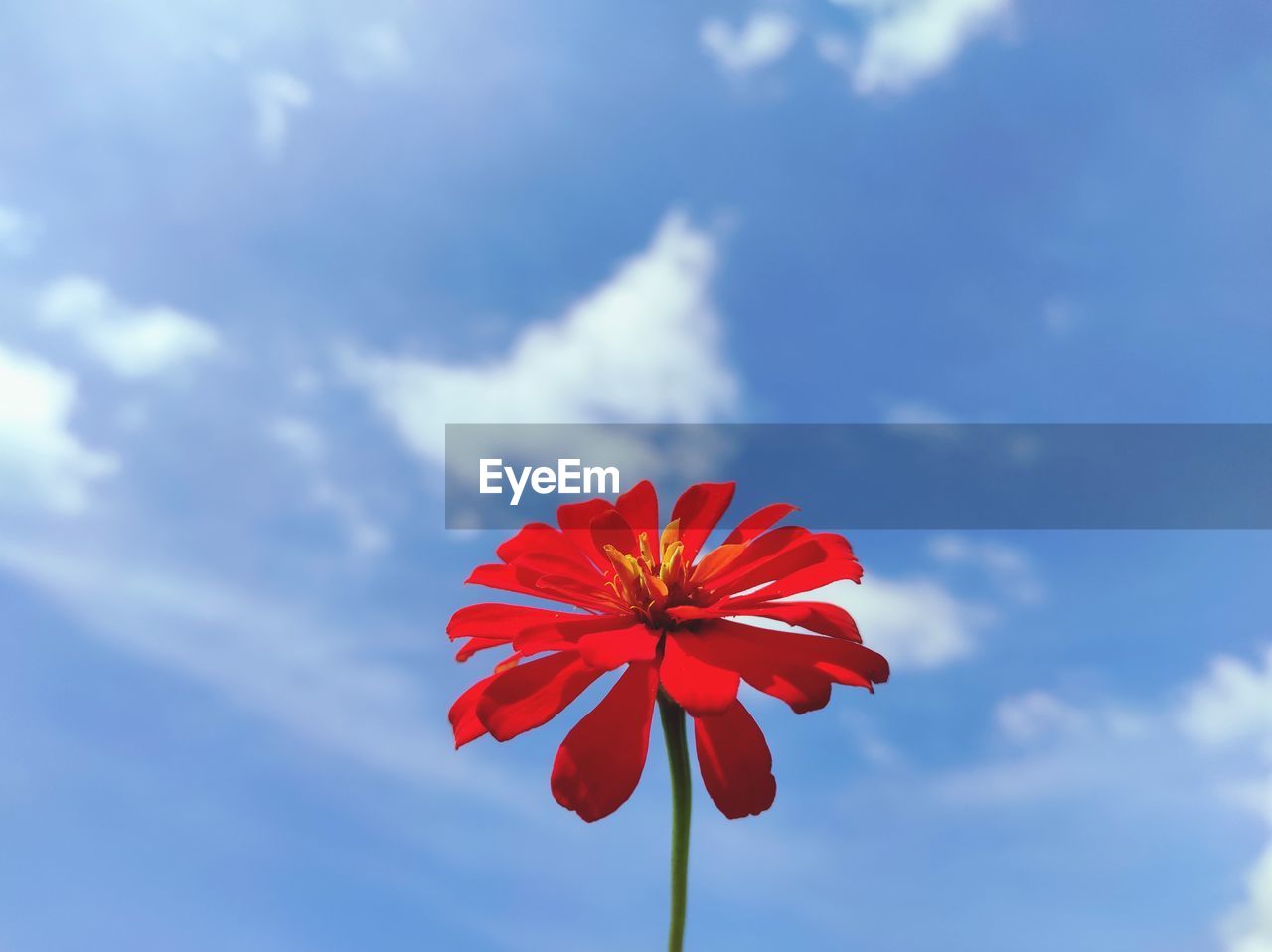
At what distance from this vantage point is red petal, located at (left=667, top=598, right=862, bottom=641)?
2102 mm

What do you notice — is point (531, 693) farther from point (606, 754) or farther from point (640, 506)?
point (640, 506)

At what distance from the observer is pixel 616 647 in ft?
6.33

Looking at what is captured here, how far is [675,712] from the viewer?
1.99m

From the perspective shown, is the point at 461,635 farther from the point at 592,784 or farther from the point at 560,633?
the point at 592,784

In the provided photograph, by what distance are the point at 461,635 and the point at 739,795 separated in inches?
25.0

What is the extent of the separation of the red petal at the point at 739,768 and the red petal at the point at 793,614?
0.18 m

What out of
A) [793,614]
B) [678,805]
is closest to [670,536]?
[793,614]

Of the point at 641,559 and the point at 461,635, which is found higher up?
the point at 641,559

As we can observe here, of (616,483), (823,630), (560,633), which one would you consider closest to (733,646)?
(823,630)

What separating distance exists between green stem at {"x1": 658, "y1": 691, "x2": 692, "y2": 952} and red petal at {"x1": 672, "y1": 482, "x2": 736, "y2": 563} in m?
0.61

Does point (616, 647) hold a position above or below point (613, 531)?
below

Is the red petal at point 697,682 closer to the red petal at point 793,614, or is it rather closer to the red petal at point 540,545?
the red petal at point 793,614

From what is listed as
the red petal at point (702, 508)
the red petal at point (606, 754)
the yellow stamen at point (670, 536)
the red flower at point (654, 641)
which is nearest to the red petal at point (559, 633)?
the red flower at point (654, 641)

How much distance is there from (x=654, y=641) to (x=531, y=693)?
261mm
